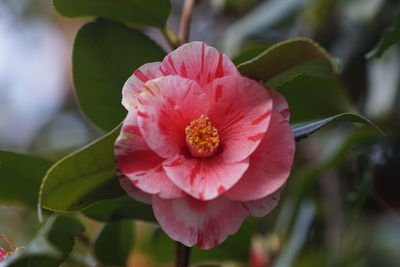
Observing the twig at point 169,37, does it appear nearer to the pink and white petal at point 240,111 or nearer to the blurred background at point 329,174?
the blurred background at point 329,174

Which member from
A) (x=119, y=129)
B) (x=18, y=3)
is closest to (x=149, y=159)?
(x=119, y=129)

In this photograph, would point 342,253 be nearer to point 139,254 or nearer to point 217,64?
point 139,254

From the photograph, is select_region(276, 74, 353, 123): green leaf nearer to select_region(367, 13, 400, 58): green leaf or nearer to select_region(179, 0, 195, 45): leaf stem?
select_region(367, 13, 400, 58): green leaf

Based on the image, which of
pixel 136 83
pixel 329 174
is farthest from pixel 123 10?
pixel 329 174

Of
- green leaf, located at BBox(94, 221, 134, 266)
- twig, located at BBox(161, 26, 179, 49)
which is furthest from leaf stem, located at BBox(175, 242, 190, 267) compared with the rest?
twig, located at BBox(161, 26, 179, 49)

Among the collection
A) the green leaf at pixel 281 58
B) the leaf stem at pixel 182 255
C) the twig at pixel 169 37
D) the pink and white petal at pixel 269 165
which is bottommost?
the leaf stem at pixel 182 255

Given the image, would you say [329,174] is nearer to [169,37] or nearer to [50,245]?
[169,37]

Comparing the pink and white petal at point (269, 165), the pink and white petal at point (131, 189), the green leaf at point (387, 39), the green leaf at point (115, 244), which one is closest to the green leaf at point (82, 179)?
the pink and white petal at point (131, 189)
